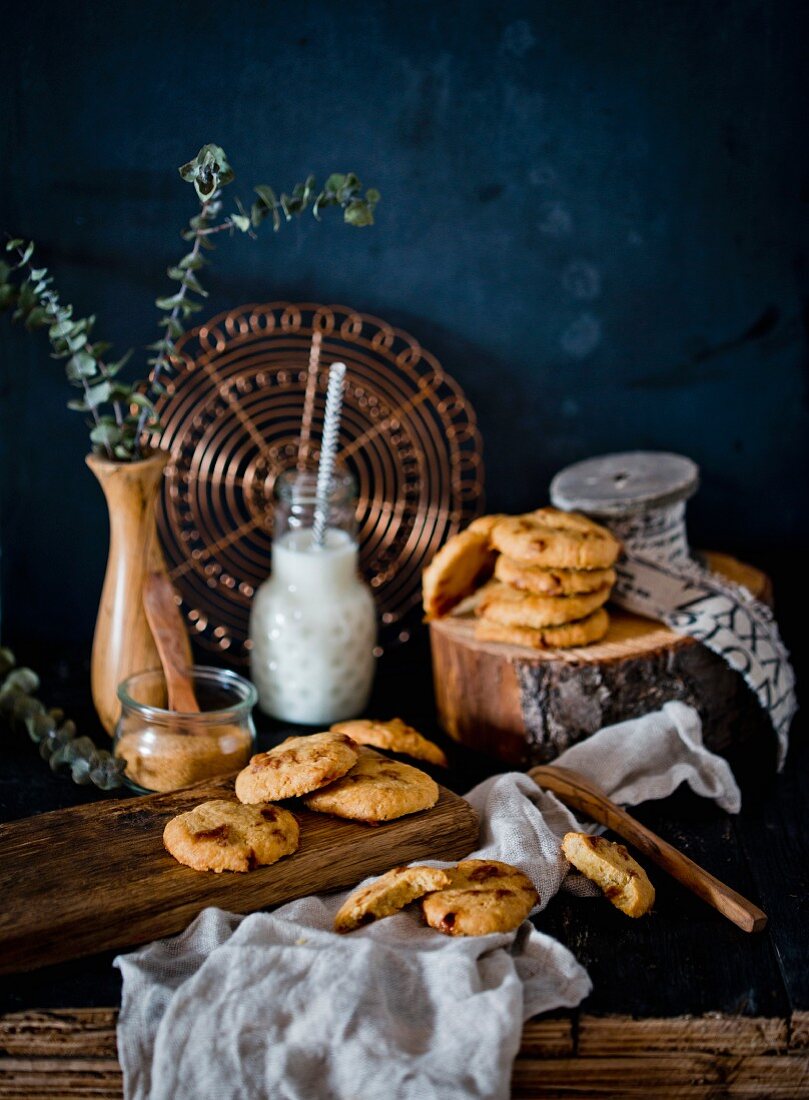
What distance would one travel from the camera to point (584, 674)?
5.41 feet

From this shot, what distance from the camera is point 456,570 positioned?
1761mm

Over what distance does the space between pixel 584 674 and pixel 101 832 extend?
0.70 m

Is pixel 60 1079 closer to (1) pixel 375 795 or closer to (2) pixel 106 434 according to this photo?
(1) pixel 375 795

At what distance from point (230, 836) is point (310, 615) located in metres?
0.53

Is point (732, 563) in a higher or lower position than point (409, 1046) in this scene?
higher

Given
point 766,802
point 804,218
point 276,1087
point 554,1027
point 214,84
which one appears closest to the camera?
point 276,1087

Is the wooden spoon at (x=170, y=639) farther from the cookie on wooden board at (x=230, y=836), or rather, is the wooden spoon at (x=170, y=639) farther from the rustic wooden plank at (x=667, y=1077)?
the rustic wooden plank at (x=667, y=1077)

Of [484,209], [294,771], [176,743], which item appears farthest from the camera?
[484,209]

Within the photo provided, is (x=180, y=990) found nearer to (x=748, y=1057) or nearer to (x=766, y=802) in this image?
(x=748, y=1057)

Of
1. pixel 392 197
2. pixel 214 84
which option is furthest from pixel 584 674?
pixel 214 84

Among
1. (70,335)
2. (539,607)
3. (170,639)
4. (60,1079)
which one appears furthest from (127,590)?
(60,1079)

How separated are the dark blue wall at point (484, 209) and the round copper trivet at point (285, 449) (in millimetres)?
52

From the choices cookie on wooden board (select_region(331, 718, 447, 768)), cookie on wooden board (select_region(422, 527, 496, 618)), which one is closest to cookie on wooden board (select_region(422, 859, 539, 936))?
cookie on wooden board (select_region(331, 718, 447, 768))

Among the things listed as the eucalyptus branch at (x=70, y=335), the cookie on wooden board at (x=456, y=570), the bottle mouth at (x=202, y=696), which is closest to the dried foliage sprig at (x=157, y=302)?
the eucalyptus branch at (x=70, y=335)
